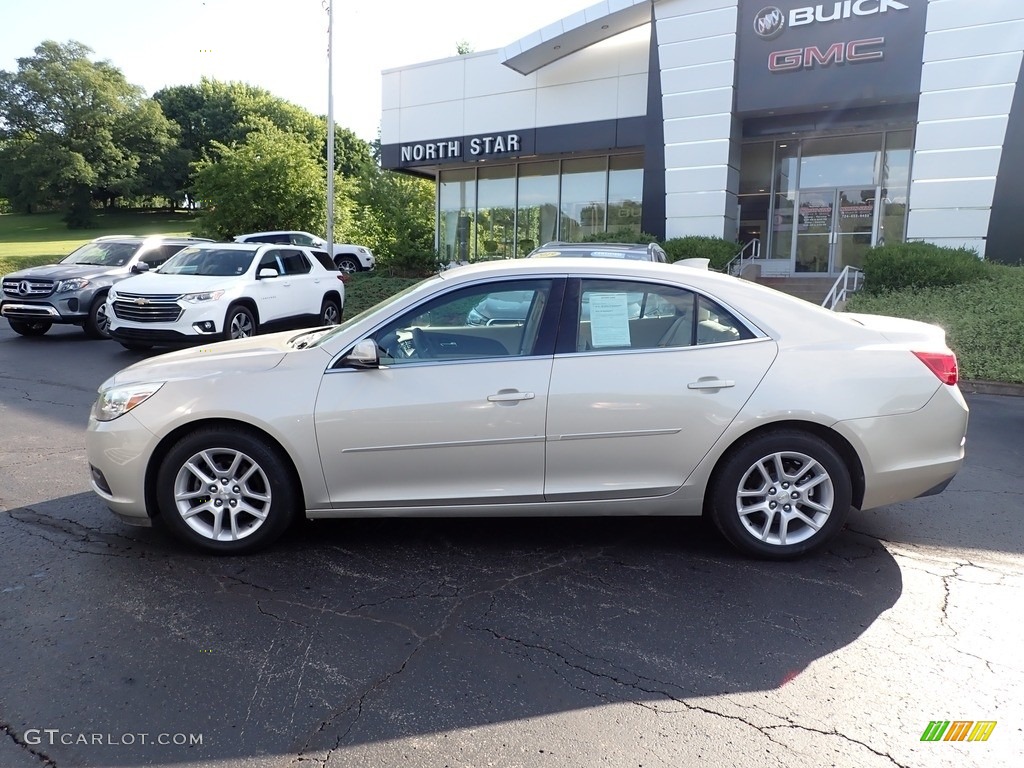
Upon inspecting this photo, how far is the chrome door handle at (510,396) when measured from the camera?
400 centimetres

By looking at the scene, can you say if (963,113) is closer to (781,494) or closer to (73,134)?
(781,494)

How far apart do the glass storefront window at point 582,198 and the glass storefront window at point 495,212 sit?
1879 millimetres

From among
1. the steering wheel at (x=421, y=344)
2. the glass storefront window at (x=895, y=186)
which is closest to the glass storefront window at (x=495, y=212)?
the glass storefront window at (x=895, y=186)

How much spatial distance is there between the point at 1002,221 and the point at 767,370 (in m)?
15.2

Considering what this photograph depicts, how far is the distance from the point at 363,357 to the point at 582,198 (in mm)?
19755

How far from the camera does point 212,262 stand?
40.4ft

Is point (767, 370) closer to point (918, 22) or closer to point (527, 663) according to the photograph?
point (527, 663)

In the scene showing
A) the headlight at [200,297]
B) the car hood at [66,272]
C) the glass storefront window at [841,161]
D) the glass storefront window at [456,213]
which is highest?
the glass storefront window at [841,161]

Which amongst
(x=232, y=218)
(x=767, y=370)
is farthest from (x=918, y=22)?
(x=232, y=218)

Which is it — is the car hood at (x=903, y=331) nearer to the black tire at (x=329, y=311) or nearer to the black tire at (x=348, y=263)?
the black tire at (x=329, y=311)

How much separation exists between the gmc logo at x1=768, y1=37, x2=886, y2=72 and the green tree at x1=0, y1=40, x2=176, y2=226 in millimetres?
61655

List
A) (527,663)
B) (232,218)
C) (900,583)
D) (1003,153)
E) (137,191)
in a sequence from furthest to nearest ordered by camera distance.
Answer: (137,191)
(232,218)
(1003,153)
(900,583)
(527,663)

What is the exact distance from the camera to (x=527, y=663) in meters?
3.17

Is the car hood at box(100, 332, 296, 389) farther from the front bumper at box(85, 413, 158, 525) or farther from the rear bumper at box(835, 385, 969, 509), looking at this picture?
the rear bumper at box(835, 385, 969, 509)
